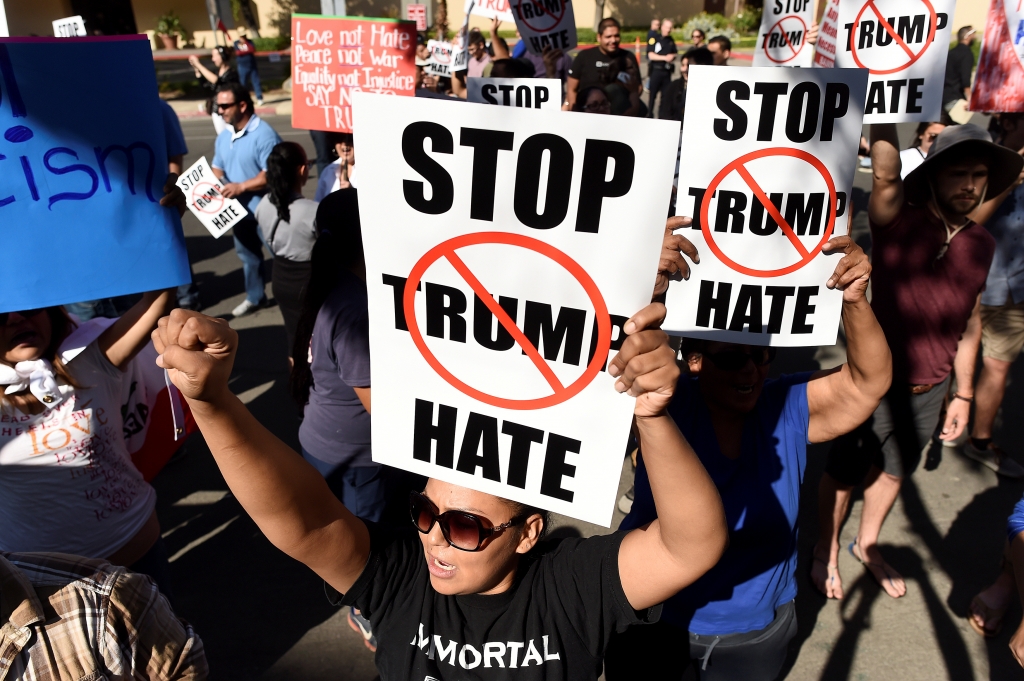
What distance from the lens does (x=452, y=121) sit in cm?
148

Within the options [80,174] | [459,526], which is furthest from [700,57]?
[459,526]

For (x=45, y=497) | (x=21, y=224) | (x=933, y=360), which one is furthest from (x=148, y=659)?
(x=933, y=360)

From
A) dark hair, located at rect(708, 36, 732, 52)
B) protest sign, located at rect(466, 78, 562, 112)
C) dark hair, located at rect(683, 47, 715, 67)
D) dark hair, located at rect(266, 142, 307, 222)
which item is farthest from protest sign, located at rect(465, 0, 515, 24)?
dark hair, located at rect(266, 142, 307, 222)

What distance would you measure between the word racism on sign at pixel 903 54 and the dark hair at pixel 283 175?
3058 millimetres

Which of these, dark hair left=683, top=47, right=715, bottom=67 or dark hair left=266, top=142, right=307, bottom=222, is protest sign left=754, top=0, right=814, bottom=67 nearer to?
dark hair left=683, top=47, right=715, bottom=67

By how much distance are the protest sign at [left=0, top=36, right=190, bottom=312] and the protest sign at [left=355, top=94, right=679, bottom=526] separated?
96cm

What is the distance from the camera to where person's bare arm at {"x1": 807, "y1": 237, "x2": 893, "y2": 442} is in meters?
2.08

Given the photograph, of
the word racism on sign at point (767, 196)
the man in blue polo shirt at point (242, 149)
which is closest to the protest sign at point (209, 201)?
the man in blue polo shirt at point (242, 149)

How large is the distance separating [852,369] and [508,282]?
1175mm

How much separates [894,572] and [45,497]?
11.9 ft

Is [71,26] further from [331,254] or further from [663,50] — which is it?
[663,50]

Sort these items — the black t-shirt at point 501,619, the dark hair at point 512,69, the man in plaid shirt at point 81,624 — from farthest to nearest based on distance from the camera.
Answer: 1. the dark hair at point 512,69
2. the black t-shirt at point 501,619
3. the man in plaid shirt at point 81,624

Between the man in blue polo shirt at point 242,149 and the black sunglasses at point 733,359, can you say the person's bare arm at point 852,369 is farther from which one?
the man in blue polo shirt at point 242,149

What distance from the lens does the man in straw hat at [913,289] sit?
3.26m
